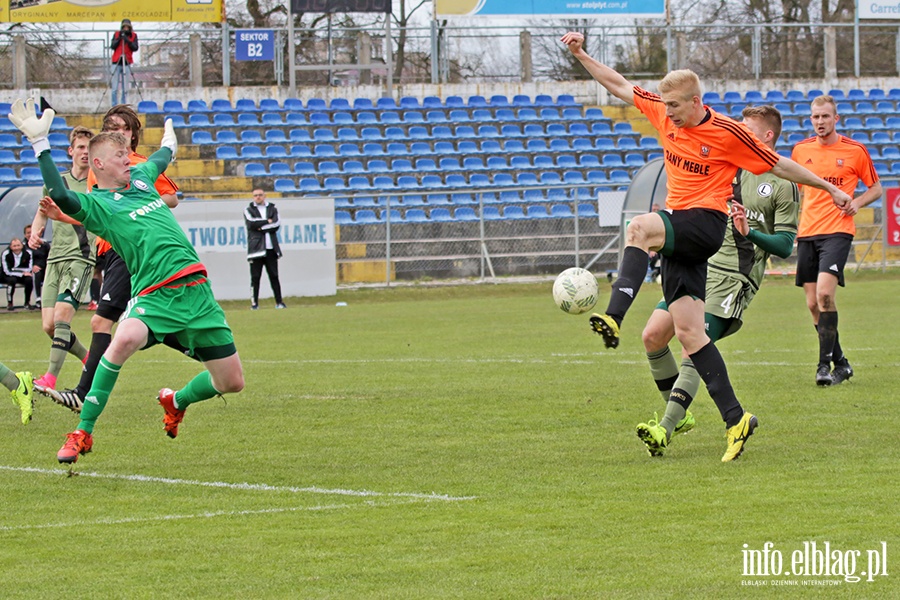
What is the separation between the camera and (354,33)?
33.2 m

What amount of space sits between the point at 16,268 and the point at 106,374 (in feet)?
54.9

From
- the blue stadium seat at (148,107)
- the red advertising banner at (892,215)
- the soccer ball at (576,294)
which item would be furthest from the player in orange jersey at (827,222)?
the blue stadium seat at (148,107)

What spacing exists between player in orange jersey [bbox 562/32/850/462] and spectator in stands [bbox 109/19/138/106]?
2447cm

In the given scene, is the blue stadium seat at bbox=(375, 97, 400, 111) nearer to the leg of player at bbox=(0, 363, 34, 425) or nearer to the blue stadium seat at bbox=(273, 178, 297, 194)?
the blue stadium seat at bbox=(273, 178, 297, 194)

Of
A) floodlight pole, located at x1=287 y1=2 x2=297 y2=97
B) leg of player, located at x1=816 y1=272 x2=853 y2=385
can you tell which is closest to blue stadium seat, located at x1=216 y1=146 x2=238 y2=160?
floodlight pole, located at x1=287 y1=2 x2=297 y2=97

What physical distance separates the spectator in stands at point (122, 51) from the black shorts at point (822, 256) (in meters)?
22.0

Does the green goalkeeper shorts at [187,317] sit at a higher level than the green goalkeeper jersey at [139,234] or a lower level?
lower

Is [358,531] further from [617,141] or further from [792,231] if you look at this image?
[617,141]

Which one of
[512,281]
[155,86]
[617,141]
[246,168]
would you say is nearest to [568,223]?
[512,281]

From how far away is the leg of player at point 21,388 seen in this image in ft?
28.4

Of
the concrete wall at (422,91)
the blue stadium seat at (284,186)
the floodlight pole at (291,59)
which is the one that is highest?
the floodlight pole at (291,59)

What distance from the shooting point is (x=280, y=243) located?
78.8 ft

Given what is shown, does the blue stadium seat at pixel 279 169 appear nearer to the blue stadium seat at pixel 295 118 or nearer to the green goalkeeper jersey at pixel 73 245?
the blue stadium seat at pixel 295 118

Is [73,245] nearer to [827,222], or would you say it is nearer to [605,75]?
[605,75]
